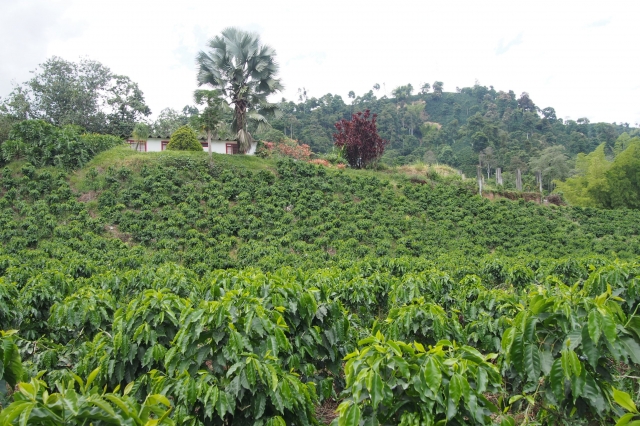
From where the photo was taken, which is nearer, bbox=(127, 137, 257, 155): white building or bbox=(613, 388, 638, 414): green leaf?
bbox=(613, 388, 638, 414): green leaf

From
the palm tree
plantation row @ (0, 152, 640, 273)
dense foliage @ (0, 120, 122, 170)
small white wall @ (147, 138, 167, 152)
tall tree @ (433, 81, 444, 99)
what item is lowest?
plantation row @ (0, 152, 640, 273)

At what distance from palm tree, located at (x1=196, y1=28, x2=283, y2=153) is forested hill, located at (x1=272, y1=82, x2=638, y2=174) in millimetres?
20375

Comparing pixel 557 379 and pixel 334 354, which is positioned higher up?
pixel 557 379

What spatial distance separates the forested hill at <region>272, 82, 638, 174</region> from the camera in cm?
4622

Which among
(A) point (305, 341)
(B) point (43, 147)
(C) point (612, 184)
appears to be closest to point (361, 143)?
(B) point (43, 147)

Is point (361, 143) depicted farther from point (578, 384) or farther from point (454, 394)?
point (454, 394)

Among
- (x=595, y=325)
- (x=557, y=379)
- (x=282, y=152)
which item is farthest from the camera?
(x=282, y=152)

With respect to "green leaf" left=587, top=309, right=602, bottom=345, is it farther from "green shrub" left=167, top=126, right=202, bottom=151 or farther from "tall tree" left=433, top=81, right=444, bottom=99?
"tall tree" left=433, top=81, right=444, bottom=99

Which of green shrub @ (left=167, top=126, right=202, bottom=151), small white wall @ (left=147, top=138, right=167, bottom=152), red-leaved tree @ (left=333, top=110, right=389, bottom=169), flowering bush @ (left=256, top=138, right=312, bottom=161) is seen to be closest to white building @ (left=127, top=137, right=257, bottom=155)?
small white wall @ (left=147, top=138, right=167, bottom=152)

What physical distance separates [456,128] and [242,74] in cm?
4863

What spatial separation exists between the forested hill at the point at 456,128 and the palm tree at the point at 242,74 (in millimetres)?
20375

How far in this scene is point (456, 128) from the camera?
6031 cm

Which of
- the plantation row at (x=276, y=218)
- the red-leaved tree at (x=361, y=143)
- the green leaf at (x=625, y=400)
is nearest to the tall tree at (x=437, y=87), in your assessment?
the red-leaved tree at (x=361, y=143)

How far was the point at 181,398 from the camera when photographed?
96.9 inches
